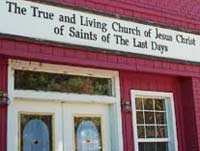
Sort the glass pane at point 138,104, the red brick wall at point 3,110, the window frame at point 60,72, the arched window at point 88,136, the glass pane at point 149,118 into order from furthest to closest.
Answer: the glass pane at point 149,118 → the glass pane at point 138,104 → the arched window at point 88,136 → the window frame at point 60,72 → the red brick wall at point 3,110

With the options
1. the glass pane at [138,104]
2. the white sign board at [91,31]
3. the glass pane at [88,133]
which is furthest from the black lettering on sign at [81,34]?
the glass pane at [138,104]

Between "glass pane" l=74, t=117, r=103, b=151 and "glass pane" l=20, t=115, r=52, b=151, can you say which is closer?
"glass pane" l=20, t=115, r=52, b=151

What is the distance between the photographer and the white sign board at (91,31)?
6.09 m

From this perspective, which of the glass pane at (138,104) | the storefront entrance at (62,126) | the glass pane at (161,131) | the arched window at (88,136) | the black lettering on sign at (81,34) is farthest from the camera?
the glass pane at (161,131)

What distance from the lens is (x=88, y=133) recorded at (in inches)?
274

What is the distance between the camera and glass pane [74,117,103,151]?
22.4 ft

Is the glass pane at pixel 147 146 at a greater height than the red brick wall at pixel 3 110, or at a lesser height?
lesser

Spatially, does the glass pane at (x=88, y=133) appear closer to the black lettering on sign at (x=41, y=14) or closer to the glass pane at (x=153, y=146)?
the glass pane at (x=153, y=146)

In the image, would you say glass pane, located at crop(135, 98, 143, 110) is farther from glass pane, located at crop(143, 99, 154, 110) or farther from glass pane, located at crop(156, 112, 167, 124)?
glass pane, located at crop(156, 112, 167, 124)

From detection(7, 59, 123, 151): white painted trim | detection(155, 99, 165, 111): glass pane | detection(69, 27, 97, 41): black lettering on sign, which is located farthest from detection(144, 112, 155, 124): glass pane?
detection(69, 27, 97, 41): black lettering on sign

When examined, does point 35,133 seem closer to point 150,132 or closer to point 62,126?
point 62,126

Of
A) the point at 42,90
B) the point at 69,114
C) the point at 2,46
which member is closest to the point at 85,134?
the point at 69,114

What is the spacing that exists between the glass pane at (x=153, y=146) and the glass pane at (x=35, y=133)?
1.68 m

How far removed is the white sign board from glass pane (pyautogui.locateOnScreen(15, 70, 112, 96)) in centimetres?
57
